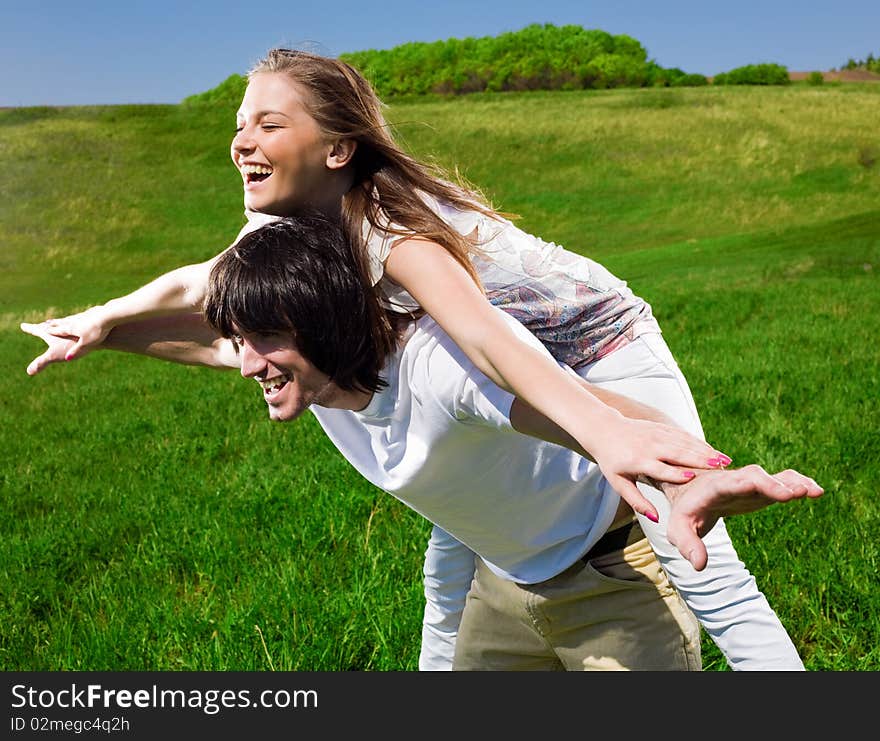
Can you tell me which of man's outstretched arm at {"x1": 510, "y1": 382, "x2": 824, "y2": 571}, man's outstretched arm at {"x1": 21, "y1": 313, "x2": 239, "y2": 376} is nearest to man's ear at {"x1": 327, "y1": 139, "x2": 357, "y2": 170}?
man's outstretched arm at {"x1": 21, "y1": 313, "x2": 239, "y2": 376}

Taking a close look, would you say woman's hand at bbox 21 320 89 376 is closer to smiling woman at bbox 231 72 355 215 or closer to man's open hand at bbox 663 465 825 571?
smiling woman at bbox 231 72 355 215

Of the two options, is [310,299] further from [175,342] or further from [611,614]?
[611,614]

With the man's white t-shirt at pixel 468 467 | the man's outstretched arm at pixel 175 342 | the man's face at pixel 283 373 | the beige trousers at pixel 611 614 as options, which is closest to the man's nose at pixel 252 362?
the man's face at pixel 283 373

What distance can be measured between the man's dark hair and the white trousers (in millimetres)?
704

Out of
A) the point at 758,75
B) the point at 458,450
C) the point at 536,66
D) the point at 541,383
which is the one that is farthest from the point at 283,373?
the point at 758,75

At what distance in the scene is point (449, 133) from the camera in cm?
4084

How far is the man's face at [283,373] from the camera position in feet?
6.49

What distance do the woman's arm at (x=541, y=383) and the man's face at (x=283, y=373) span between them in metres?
0.27

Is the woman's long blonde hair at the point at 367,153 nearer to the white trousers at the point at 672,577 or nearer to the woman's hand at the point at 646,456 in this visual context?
the white trousers at the point at 672,577

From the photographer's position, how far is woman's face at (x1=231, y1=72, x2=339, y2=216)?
2346 millimetres

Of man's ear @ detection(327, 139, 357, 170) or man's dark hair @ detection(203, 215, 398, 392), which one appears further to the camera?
man's ear @ detection(327, 139, 357, 170)

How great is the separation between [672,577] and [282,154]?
1.37 m

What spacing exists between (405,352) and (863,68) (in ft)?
292

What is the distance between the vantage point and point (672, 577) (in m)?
2.18
